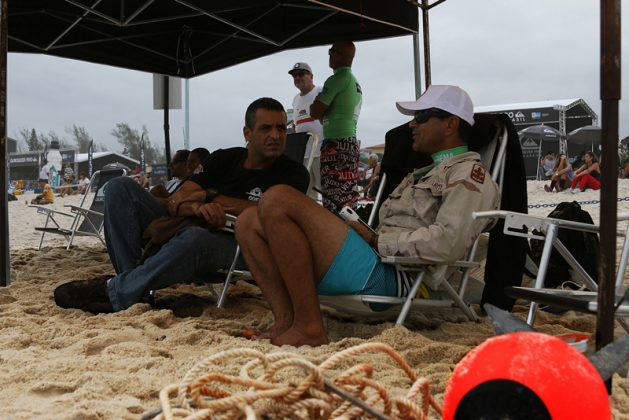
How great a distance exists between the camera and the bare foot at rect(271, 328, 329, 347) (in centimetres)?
251

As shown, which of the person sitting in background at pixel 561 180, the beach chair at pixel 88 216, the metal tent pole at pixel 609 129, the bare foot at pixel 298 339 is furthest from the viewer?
the person sitting in background at pixel 561 180

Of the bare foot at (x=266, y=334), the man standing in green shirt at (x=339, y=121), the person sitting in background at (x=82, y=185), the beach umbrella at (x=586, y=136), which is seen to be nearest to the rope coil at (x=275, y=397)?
the bare foot at (x=266, y=334)

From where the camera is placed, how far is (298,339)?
2.51 m

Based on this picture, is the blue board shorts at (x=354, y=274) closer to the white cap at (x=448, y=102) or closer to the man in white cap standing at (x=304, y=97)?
the white cap at (x=448, y=102)

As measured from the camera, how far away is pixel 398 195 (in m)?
3.00

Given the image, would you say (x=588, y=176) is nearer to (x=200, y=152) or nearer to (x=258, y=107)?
(x=200, y=152)

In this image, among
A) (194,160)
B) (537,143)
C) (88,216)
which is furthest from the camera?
A: (537,143)

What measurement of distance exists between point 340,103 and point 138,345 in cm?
294

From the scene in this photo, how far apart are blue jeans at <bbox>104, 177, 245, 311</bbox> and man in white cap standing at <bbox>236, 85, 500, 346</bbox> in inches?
17.6

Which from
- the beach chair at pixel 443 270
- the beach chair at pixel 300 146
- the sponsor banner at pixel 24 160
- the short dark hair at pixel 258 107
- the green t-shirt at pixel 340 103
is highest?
the sponsor banner at pixel 24 160

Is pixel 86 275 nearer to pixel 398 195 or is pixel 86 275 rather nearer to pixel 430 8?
pixel 398 195

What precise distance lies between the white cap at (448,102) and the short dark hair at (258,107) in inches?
36.1

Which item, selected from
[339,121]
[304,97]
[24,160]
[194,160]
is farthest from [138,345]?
[24,160]

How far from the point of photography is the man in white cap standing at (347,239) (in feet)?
8.32
